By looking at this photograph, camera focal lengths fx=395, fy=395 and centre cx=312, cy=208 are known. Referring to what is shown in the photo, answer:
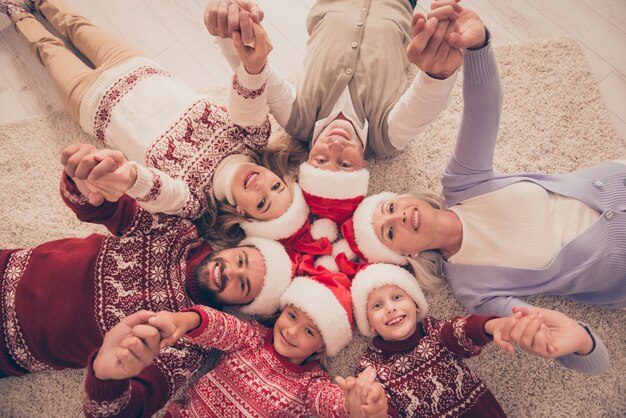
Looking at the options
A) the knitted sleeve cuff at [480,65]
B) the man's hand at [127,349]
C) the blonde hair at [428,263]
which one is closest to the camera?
the man's hand at [127,349]

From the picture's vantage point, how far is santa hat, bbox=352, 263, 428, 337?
38.4 inches

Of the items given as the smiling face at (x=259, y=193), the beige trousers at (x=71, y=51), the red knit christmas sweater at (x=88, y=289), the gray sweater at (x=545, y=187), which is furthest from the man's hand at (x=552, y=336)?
the beige trousers at (x=71, y=51)

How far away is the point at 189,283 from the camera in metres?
1.00

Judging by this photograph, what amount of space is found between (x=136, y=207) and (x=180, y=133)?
23 cm

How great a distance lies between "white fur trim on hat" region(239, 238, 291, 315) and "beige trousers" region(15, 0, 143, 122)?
0.69 metres

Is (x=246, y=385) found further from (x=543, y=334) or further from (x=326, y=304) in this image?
(x=543, y=334)

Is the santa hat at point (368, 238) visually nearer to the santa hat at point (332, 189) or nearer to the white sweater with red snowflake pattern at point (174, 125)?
the santa hat at point (332, 189)

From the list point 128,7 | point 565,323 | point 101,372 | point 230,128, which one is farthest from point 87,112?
point 565,323

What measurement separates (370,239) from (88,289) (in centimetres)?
70

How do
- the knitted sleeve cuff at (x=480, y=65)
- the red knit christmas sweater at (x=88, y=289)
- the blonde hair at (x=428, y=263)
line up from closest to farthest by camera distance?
the knitted sleeve cuff at (x=480, y=65) < the red knit christmas sweater at (x=88, y=289) < the blonde hair at (x=428, y=263)

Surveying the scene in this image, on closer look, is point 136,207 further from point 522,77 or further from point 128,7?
point 522,77

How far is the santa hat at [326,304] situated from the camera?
95cm

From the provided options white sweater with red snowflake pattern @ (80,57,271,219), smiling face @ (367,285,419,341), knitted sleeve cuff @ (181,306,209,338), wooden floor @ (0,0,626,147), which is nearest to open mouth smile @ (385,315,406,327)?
smiling face @ (367,285,419,341)

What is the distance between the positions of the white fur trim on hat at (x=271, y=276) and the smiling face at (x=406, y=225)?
0.25 meters
